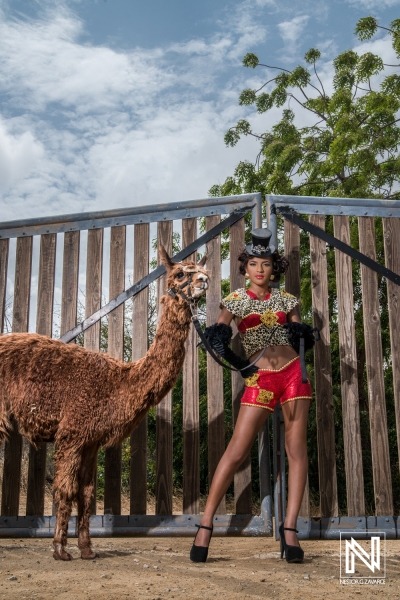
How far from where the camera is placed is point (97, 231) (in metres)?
6.09

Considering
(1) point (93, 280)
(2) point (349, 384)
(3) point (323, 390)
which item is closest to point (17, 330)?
(1) point (93, 280)

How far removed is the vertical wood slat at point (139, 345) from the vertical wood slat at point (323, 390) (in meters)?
1.53

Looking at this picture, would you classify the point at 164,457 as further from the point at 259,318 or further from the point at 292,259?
the point at 292,259

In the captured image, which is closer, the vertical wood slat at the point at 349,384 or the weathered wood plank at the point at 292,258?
the vertical wood slat at the point at 349,384

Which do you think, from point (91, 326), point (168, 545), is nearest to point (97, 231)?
point (91, 326)

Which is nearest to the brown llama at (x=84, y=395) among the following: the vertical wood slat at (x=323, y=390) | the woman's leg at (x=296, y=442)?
the woman's leg at (x=296, y=442)

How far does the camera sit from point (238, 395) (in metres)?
5.57

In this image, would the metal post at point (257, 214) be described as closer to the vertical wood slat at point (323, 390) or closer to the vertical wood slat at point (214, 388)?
the vertical wood slat at point (214, 388)

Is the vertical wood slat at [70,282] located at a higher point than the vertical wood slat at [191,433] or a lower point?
higher

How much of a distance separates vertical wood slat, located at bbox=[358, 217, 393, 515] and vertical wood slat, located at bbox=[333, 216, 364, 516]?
0.14 meters

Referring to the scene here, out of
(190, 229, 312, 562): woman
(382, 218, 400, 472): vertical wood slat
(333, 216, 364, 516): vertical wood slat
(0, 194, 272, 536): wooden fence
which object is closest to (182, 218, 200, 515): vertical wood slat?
(0, 194, 272, 536): wooden fence

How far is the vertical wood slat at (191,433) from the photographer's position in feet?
18.1

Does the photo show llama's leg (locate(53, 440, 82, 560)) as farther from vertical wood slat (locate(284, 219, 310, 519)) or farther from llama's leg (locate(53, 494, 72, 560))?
vertical wood slat (locate(284, 219, 310, 519))

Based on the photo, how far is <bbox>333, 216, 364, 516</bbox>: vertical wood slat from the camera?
5504 mm
